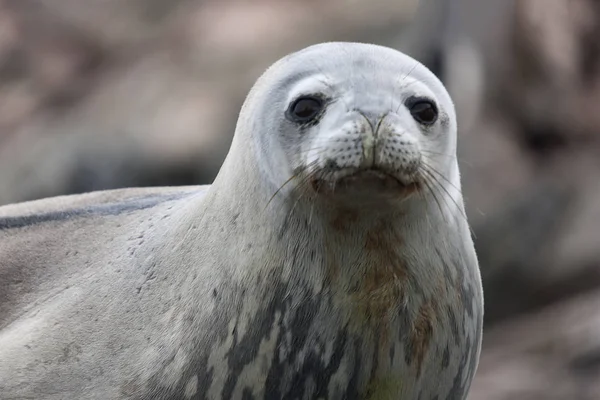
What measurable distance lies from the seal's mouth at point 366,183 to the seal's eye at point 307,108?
0.55ft

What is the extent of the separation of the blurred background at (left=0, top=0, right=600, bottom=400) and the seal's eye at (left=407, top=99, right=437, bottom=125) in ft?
15.6

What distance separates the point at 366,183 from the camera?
239 centimetres

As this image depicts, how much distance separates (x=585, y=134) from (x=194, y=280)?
7175mm

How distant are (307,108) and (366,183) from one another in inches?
9.9

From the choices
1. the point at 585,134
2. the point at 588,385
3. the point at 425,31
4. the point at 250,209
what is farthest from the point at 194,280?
the point at 585,134

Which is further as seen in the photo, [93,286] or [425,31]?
[425,31]

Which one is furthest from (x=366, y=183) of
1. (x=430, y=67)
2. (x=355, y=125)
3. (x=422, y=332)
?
(x=430, y=67)

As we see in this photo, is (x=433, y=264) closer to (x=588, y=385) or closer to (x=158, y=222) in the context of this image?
(x=158, y=222)

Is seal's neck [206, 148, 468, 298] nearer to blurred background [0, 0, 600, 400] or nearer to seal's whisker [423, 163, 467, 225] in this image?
seal's whisker [423, 163, 467, 225]

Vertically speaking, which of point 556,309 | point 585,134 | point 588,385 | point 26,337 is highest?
point 585,134

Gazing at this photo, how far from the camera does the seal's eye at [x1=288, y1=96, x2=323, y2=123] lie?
2504 mm

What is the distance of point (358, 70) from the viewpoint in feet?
8.34

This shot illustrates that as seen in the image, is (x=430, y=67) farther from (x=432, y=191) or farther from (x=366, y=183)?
(x=366, y=183)

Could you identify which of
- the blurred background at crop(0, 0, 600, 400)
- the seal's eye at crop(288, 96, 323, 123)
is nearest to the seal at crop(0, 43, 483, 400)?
the seal's eye at crop(288, 96, 323, 123)
